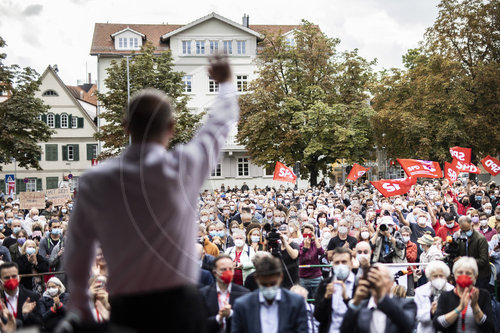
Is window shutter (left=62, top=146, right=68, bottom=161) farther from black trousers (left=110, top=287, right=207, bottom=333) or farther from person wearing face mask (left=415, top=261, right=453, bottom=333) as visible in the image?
black trousers (left=110, top=287, right=207, bottom=333)

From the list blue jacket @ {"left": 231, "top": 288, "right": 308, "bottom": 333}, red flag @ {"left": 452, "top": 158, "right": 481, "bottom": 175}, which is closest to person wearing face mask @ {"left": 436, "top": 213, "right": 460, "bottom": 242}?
blue jacket @ {"left": 231, "top": 288, "right": 308, "bottom": 333}

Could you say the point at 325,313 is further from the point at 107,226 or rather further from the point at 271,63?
the point at 271,63

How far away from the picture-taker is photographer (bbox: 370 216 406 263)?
34.2 feet

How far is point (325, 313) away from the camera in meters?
5.39

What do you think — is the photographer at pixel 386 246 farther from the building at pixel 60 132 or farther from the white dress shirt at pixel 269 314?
the building at pixel 60 132

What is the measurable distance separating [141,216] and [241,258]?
746 cm

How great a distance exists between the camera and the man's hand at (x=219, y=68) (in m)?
2.53

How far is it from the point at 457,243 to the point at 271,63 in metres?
36.3

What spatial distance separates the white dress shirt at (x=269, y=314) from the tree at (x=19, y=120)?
1227 inches

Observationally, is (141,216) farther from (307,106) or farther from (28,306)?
(307,106)

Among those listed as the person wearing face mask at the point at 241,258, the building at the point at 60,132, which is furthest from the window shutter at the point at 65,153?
the person wearing face mask at the point at 241,258

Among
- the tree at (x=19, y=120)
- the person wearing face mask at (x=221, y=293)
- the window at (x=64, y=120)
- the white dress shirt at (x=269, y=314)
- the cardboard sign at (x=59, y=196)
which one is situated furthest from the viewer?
the window at (x=64, y=120)

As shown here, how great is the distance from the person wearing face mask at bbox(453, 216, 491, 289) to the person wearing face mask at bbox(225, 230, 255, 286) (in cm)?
353

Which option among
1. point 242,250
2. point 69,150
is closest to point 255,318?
point 242,250
